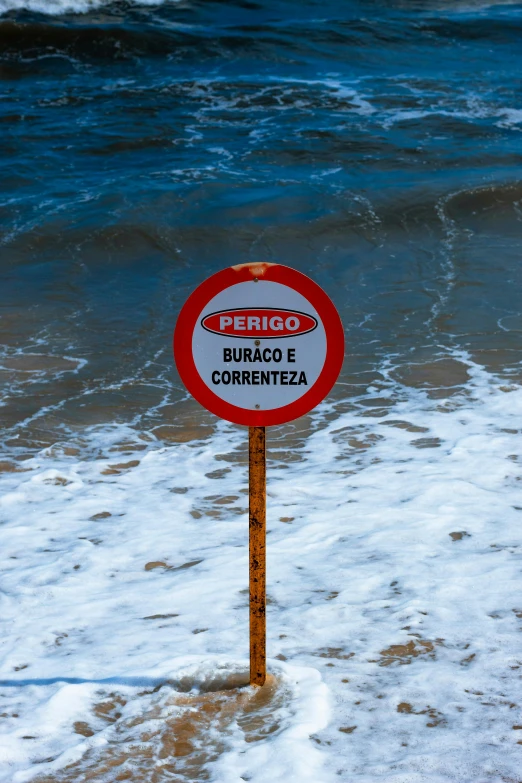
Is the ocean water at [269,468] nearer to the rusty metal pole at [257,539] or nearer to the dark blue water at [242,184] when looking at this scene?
the dark blue water at [242,184]

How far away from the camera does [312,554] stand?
13.4 feet

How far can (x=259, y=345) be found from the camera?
2609 mm

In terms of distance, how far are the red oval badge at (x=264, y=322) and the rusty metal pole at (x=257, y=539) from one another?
311mm

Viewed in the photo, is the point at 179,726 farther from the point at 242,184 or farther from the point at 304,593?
the point at 242,184

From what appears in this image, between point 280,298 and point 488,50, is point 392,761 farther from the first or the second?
point 488,50

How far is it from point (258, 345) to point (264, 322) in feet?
0.24

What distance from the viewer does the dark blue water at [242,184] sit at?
7.02m

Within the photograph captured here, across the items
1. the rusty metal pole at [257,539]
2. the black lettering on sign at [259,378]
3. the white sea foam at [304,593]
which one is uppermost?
the black lettering on sign at [259,378]

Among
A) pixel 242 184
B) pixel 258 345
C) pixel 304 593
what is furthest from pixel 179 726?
pixel 242 184

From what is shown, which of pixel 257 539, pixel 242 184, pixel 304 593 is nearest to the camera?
pixel 257 539

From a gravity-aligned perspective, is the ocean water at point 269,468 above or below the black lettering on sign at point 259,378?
below

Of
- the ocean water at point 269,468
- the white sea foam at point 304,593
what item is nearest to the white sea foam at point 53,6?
the ocean water at point 269,468

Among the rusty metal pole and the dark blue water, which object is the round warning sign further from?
→ the dark blue water

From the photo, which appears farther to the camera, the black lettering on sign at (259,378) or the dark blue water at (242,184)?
the dark blue water at (242,184)
